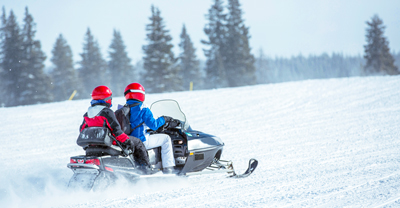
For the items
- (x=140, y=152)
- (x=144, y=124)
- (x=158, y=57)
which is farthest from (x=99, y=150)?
(x=158, y=57)

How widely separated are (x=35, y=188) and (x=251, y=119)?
7137 mm

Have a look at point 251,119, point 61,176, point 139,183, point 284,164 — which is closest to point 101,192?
point 139,183

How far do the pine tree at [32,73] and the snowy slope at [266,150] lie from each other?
1851cm

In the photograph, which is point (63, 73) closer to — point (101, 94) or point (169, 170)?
point (169, 170)

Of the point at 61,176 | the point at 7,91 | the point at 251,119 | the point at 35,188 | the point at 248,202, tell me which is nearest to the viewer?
the point at 248,202

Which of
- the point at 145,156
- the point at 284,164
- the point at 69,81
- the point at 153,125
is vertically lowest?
the point at 284,164

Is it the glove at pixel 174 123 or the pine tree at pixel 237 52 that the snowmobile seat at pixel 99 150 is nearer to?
the glove at pixel 174 123

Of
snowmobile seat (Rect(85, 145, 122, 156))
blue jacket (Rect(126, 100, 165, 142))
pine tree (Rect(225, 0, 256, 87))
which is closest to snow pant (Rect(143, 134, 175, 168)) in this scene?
blue jacket (Rect(126, 100, 165, 142))

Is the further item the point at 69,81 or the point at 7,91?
the point at 69,81

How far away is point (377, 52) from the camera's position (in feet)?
129

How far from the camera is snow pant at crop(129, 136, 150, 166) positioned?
4506mm

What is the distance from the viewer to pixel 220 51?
3806 cm

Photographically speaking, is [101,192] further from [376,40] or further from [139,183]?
[376,40]

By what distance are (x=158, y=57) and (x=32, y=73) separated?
433 inches
